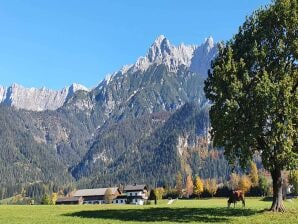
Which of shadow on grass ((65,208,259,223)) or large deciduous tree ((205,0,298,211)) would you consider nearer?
shadow on grass ((65,208,259,223))

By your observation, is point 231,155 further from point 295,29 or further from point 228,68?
point 295,29

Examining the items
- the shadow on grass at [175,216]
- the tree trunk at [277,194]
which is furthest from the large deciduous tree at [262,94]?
the shadow on grass at [175,216]

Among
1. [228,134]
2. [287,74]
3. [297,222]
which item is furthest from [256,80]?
[297,222]

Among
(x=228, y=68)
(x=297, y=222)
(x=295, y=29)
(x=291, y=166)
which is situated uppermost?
(x=295, y=29)

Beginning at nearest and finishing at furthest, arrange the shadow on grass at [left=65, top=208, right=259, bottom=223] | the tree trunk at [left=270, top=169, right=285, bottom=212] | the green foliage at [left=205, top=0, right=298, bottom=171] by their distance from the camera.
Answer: the shadow on grass at [left=65, top=208, right=259, bottom=223]
the green foliage at [left=205, top=0, right=298, bottom=171]
the tree trunk at [left=270, top=169, right=285, bottom=212]

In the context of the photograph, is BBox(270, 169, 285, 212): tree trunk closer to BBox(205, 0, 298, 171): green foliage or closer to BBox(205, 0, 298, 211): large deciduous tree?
BBox(205, 0, 298, 211): large deciduous tree

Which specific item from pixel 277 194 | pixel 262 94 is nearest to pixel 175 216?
pixel 277 194

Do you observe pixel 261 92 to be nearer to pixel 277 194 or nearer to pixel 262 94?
pixel 262 94

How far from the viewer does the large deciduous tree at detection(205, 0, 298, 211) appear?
168 ft

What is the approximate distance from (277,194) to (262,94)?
12.7 meters

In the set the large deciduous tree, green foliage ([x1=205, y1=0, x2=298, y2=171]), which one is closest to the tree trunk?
the large deciduous tree

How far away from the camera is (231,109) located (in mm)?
52656

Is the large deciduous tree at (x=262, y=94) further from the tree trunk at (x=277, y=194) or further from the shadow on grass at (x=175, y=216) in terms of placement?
→ the shadow on grass at (x=175, y=216)

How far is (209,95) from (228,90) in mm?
5194
